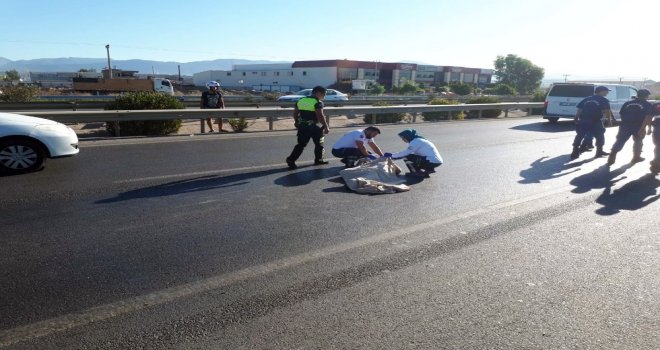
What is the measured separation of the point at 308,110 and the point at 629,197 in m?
5.27

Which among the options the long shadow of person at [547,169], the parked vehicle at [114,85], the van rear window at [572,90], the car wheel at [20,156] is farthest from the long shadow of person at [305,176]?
the parked vehicle at [114,85]

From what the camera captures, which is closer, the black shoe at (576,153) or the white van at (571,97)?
the black shoe at (576,153)

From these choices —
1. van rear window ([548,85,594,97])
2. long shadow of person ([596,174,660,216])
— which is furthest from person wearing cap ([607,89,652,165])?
van rear window ([548,85,594,97])

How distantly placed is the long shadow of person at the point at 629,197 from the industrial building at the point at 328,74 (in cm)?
6838

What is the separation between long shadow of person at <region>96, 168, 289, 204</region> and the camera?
5.88m

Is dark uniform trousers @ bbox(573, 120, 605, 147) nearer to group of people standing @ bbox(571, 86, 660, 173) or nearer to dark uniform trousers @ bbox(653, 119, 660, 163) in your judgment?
group of people standing @ bbox(571, 86, 660, 173)

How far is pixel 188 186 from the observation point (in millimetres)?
6480

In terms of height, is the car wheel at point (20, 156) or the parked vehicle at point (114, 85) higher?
the parked vehicle at point (114, 85)

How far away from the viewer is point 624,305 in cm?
326

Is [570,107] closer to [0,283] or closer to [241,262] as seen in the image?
[241,262]

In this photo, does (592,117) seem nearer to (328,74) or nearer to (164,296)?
(164,296)

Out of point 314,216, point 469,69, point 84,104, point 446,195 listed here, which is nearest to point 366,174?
point 446,195

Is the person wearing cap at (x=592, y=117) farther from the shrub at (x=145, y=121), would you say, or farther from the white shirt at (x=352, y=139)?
the shrub at (x=145, y=121)

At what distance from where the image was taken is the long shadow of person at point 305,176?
22.7ft
